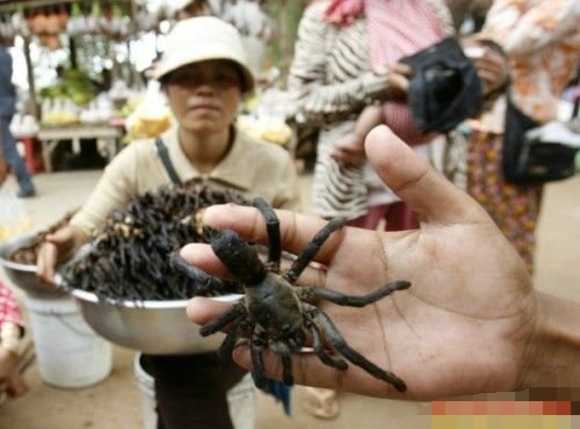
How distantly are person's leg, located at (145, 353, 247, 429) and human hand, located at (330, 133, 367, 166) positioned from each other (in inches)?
35.0

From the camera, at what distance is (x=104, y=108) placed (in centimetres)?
873

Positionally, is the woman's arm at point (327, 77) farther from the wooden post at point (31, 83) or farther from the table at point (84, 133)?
the wooden post at point (31, 83)

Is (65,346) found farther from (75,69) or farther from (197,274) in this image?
(75,69)

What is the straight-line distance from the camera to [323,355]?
49.1 inches

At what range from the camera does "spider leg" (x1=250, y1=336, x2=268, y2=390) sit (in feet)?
4.22

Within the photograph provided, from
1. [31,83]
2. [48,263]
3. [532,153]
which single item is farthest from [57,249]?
[31,83]

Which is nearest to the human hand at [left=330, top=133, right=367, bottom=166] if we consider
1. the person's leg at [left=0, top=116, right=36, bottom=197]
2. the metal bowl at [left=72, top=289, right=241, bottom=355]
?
the metal bowl at [left=72, top=289, right=241, bottom=355]

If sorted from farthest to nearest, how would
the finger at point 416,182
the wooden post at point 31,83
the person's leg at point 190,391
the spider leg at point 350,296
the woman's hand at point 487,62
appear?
the wooden post at point 31,83
the woman's hand at point 487,62
the person's leg at point 190,391
the spider leg at point 350,296
the finger at point 416,182

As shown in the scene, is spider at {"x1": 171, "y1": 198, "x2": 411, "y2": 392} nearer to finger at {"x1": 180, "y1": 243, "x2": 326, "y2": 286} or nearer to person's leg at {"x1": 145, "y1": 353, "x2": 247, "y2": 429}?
finger at {"x1": 180, "y1": 243, "x2": 326, "y2": 286}

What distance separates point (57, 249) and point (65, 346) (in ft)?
3.48

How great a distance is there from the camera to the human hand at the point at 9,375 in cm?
213

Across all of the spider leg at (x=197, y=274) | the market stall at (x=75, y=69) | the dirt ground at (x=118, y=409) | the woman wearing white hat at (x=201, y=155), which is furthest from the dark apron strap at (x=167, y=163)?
the market stall at (x=75, y=69)

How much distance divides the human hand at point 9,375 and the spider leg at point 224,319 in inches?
45.9

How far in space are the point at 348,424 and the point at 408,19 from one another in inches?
70.5
